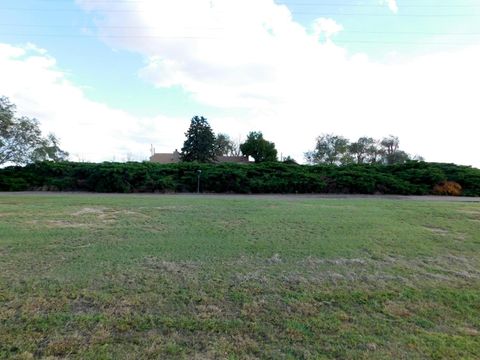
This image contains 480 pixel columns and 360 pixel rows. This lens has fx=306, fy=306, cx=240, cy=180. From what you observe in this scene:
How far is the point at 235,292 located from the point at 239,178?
554 inches

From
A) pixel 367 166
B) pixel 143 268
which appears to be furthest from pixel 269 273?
pixel 367 166

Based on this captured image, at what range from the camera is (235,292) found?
3322mm

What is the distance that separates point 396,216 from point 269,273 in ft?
17.1

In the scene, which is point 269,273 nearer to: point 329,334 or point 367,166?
point 329,334

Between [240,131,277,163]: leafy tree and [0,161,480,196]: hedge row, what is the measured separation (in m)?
25.4

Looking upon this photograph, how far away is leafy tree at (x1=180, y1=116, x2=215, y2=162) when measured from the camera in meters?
38.2

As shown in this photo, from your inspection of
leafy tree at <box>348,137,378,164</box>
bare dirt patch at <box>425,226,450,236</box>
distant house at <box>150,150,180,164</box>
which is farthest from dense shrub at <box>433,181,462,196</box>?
distant house at <box>150,150,180,164</box>

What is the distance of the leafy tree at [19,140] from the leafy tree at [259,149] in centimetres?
2809

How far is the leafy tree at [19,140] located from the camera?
19.1m

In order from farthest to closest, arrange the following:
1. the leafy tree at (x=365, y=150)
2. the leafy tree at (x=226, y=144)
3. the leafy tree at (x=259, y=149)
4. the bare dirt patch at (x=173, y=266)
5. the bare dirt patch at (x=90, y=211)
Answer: the leafy tree at (x=226, y=144)
the leafy tree at (x=365, y=150)
the leafy tree at (x=259, y=149)
the bare dirt patch at (x=90, y=211)
the bare dirt patch at (x=173, y=266)

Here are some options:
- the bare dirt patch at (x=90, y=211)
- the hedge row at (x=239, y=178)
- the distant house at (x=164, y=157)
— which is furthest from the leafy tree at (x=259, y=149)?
the bare dirt patch at (x=90, y=211)

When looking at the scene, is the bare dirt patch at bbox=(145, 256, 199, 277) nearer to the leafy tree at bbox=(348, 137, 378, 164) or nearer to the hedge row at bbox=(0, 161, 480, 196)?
the hedge row at bbox=(0, 161, 480, 196)

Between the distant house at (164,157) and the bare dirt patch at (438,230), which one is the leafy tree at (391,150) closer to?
the distant house at (164,157)

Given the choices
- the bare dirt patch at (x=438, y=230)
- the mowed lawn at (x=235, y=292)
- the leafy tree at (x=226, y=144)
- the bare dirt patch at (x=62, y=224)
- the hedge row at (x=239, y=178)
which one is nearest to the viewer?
the mowed lawn at (x=235, y=292)
